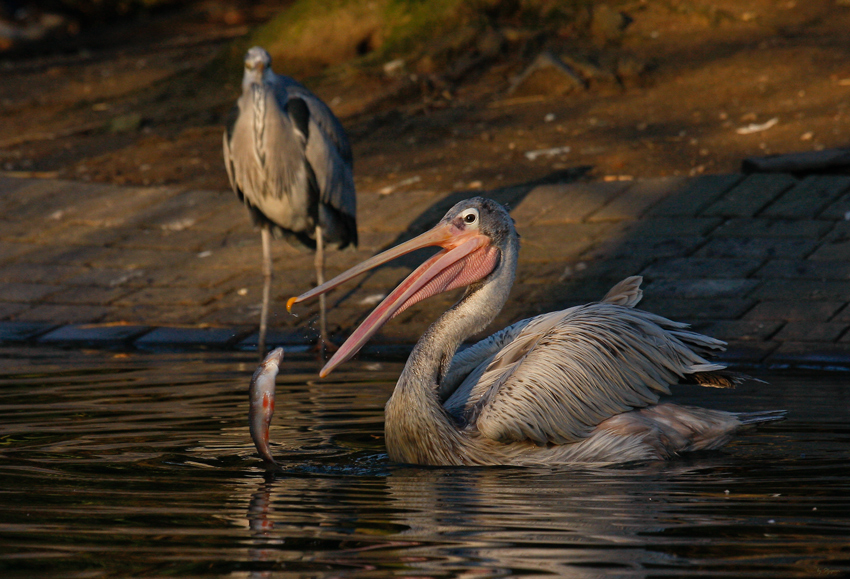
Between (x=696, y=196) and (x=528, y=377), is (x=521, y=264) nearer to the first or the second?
(x=696, y=196)

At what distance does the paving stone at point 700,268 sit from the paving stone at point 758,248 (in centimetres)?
8

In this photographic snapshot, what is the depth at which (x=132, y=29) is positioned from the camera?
2103cm

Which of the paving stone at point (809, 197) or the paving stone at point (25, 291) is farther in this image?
the paving stone at point (25, 291)

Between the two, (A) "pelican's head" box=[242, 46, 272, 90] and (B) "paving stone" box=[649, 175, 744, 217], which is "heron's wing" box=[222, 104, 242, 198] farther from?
(B) "paving stone" box=[649, 175, 744, 217]

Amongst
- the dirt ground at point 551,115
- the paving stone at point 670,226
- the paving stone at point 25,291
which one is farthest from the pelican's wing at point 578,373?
the dirt ground at point 551,115

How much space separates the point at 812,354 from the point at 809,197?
81.8 inches

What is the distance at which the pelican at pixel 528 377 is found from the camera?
4.21 m

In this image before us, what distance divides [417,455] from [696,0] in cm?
973

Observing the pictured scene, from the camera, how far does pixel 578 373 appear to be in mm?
4277

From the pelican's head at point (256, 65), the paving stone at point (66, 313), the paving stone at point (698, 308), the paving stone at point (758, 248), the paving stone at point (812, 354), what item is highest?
the pelican's head at point (256, 65)

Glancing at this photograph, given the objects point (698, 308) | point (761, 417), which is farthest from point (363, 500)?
point (698, 308)

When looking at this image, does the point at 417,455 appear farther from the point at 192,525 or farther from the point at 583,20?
the point at 583,20

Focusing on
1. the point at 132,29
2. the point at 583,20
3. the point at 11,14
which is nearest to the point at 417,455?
the point at 583,20

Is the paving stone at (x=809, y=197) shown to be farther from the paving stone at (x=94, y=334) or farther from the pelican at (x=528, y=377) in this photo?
the paving stone at (x=94, y=334)
